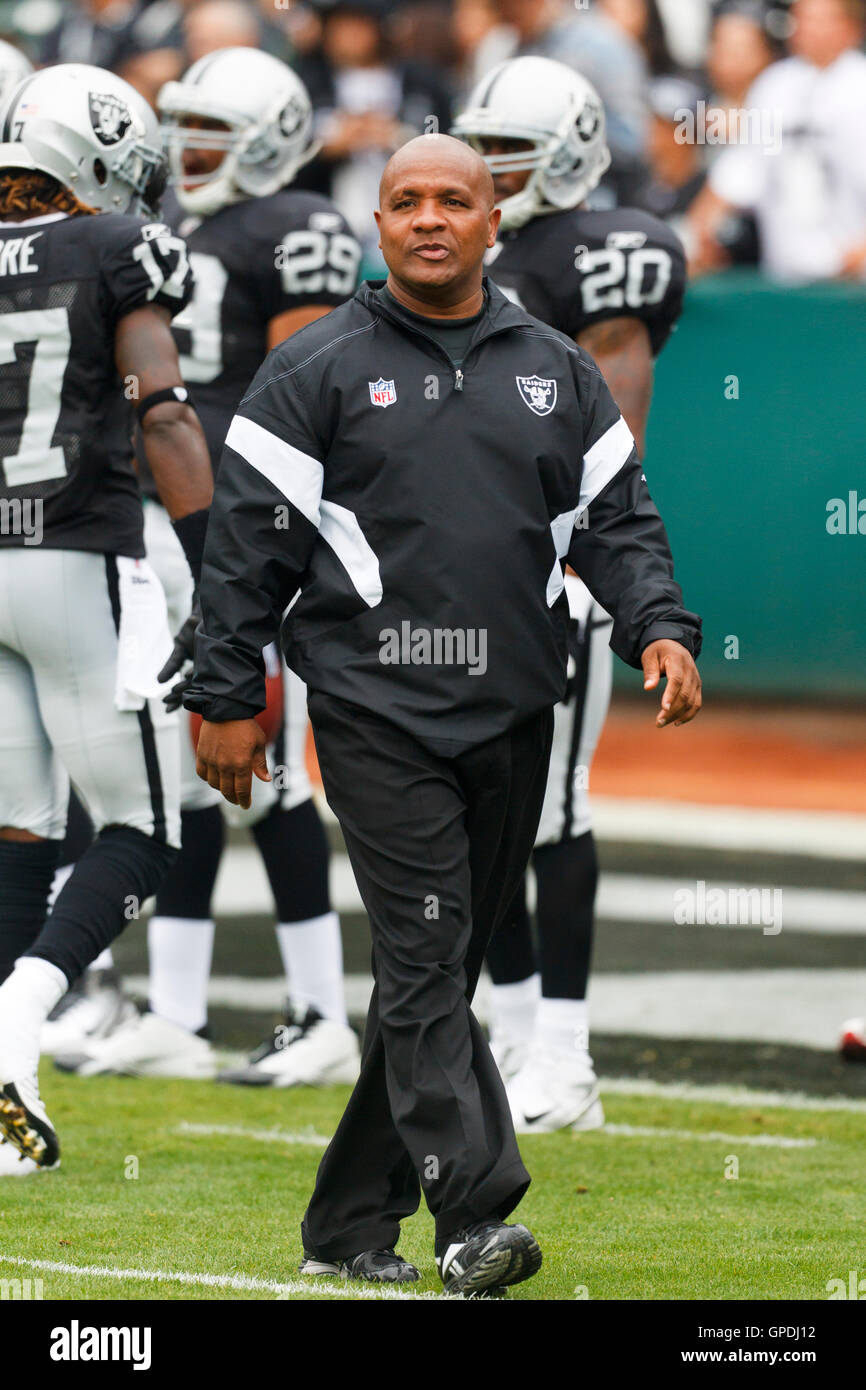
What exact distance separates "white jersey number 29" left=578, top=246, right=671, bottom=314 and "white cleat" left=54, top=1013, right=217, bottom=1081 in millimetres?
2184

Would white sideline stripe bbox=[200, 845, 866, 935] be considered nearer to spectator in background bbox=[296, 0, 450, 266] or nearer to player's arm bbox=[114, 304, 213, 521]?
player's arm bbox=[114, 304, 213, 521]

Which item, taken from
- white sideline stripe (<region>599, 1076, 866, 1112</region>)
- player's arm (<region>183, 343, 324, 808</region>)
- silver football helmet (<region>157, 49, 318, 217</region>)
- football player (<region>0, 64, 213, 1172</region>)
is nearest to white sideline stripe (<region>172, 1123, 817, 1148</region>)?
white sideline stripe (<region>599, 1076, 866, 1112</region>)

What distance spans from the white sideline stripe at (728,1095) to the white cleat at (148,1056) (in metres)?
1.06

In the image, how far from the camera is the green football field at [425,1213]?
160 inches

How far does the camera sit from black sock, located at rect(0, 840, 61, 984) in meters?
5.14

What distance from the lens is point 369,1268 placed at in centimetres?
401

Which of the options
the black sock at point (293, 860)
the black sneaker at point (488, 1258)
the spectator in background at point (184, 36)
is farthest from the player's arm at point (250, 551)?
the spectator in background at point (184, 36)

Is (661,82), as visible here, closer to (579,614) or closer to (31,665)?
(579,614)

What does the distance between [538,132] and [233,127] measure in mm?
994

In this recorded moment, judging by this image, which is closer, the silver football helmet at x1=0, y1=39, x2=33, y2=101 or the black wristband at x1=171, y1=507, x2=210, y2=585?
the black wristband at x1=171, y1=507, x2=210, y2=585

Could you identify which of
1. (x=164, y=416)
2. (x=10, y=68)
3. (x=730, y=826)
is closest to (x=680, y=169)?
(x=730, y=826)

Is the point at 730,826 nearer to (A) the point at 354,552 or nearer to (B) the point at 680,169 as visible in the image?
(B) the point at 680,169

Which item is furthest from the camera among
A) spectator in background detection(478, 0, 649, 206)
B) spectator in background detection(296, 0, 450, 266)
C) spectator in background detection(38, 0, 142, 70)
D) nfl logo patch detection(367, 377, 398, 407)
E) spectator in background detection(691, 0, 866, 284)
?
spectator in background detection(38, 0, 142, 70)

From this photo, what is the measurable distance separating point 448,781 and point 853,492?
24.8 ft
